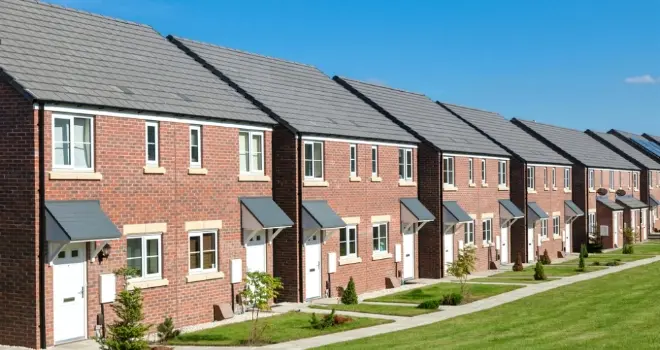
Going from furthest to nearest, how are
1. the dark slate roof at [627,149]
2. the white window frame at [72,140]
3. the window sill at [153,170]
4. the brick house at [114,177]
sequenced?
the dark slate roof at [627,149] < the window sill at [153,170] < the white window frame at [72,140] < the brick house at [114,177]

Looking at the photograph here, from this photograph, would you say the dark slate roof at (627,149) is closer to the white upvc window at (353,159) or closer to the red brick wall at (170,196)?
the white upvc window at (353,159)

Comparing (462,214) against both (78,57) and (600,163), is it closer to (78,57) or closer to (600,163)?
(78,57)

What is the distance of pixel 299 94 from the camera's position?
34750 millimetres

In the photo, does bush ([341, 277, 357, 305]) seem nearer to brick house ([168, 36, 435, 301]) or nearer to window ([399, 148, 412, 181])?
brick house ([168, 36, 435, 301])

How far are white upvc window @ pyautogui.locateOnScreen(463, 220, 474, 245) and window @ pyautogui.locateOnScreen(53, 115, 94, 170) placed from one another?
2510cm

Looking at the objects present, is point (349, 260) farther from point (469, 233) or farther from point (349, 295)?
point (469, 233)

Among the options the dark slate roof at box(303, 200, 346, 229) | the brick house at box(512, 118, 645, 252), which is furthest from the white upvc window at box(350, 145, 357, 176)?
the brick house at box(512, 118, 645, 252)

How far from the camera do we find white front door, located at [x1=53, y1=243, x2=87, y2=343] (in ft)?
68.2

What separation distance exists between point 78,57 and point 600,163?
4914cm

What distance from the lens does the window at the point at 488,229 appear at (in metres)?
45.8

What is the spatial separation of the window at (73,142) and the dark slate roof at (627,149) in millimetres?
64481

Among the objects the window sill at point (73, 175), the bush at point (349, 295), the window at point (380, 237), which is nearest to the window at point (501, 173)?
the window at point (380, 237)

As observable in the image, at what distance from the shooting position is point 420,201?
130 ft

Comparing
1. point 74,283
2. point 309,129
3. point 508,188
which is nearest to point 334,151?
point 309,129
